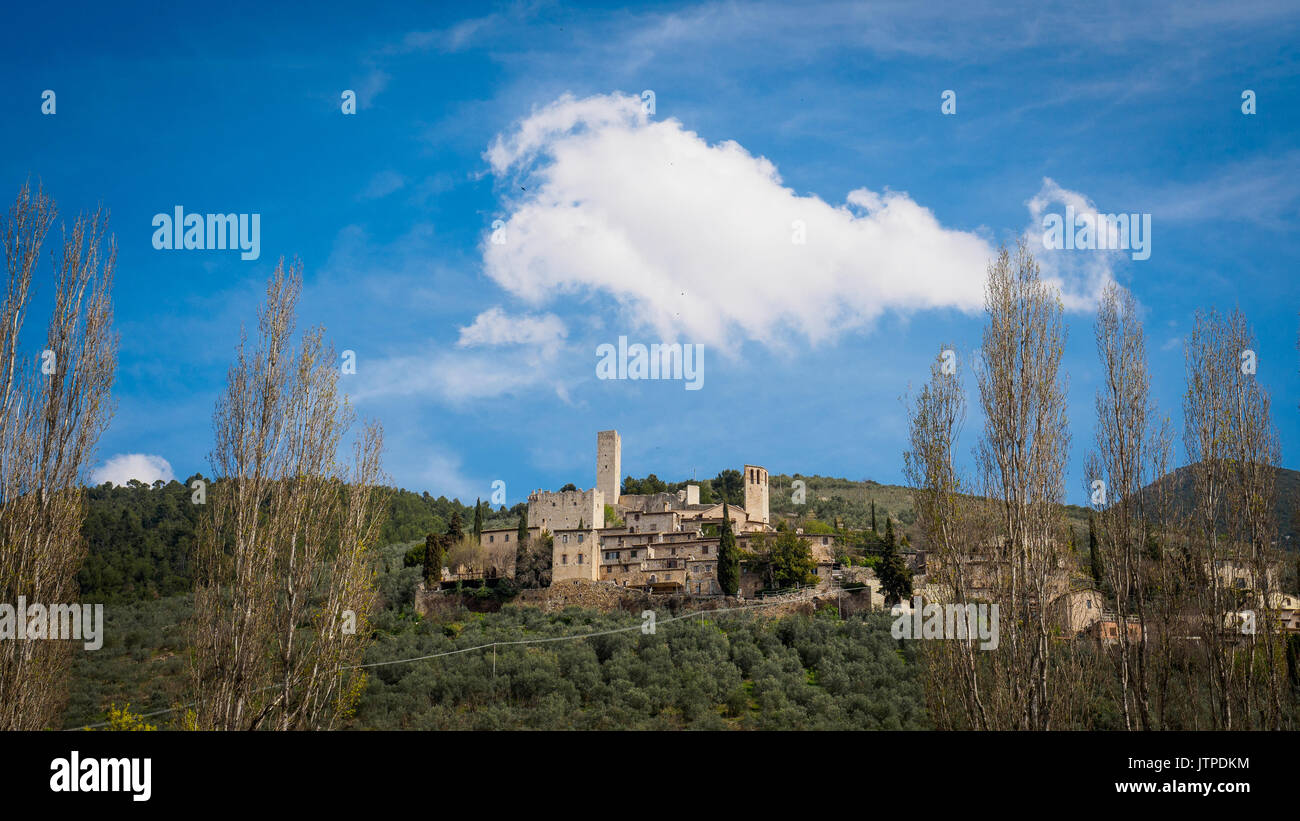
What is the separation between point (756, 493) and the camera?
70.8 metres

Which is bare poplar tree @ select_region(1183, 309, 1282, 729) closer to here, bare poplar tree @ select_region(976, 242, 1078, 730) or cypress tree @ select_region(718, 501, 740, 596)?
bare poplar tree @ select_region(976, 242, 1078, 730)

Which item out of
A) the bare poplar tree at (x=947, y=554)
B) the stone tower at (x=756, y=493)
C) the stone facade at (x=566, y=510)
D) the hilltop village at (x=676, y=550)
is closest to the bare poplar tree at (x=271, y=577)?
the bare poplar tree at (x=947, y=554)

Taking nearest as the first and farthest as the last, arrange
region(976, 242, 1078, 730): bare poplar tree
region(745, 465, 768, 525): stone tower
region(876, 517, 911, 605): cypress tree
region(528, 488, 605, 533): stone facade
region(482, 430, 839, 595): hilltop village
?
region(976, 242, 1078, 730): bare poplar tree → region(876, 517, 911, 605): cypress tree → region(482, 430, 839, 595): hilltop village → region(528, 488, 605, 533): stone facade → region(745, 465, 768, 525): stone tower

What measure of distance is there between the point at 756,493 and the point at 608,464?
12523 mm

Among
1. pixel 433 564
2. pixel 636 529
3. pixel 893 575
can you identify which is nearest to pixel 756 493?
pixel 636 529

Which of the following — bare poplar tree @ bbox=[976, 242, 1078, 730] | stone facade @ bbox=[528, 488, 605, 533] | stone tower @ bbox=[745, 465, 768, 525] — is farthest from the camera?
stone tower @ bbox=[745, 465, 768, 525]

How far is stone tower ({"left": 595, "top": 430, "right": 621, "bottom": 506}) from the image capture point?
241 feet

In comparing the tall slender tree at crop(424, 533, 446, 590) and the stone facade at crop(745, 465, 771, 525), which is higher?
the stone facade at crop(745, 465, 771, 525)

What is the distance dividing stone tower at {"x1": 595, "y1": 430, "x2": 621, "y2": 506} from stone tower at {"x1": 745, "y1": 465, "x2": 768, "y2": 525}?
1100 centimetres

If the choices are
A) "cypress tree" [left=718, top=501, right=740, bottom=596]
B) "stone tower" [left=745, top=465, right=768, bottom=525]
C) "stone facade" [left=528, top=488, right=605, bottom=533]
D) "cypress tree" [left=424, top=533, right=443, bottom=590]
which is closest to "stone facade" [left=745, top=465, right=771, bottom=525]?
"stone tower" [left=745, top=465, right=768, bottom=525]

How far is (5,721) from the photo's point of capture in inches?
575

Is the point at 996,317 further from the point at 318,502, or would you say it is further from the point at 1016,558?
the point at 318,502
